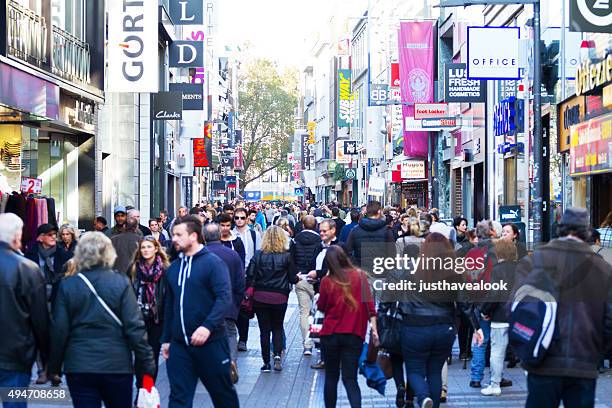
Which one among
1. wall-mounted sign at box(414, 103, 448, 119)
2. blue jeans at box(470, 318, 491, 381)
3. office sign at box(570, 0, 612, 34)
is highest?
wall-mounted sign at box(414, 103, 448, 119)

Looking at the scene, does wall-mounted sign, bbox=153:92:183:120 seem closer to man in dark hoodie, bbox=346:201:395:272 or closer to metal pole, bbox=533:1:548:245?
metal pole, bbox=533:1:548:245

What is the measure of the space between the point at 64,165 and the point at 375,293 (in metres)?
14.9

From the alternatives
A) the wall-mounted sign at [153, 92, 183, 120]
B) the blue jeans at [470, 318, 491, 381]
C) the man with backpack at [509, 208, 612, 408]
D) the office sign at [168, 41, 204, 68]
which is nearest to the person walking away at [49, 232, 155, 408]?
the man with backpack at [509, 208, 612, 408]

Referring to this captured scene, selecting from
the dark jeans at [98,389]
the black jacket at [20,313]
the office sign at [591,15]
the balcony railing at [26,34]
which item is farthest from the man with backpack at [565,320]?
the balcony railing at [26,34]

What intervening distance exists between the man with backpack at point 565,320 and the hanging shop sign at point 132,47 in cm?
1767

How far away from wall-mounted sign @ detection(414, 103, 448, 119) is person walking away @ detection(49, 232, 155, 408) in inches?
1156

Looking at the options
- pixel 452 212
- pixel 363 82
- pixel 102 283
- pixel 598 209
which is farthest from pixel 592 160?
pixel 363 82

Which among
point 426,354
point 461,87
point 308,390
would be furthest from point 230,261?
point 461,87

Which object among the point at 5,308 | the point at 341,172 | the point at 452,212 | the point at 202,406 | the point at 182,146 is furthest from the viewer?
the point at 341,172

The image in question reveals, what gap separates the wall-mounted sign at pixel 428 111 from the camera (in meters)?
35.9

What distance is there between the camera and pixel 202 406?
1041 cm

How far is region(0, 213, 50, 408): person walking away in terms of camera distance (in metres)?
7.05

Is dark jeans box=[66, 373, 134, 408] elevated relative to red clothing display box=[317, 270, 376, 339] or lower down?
lower down

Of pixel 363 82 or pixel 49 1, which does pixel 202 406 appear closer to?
pixel 49 1
